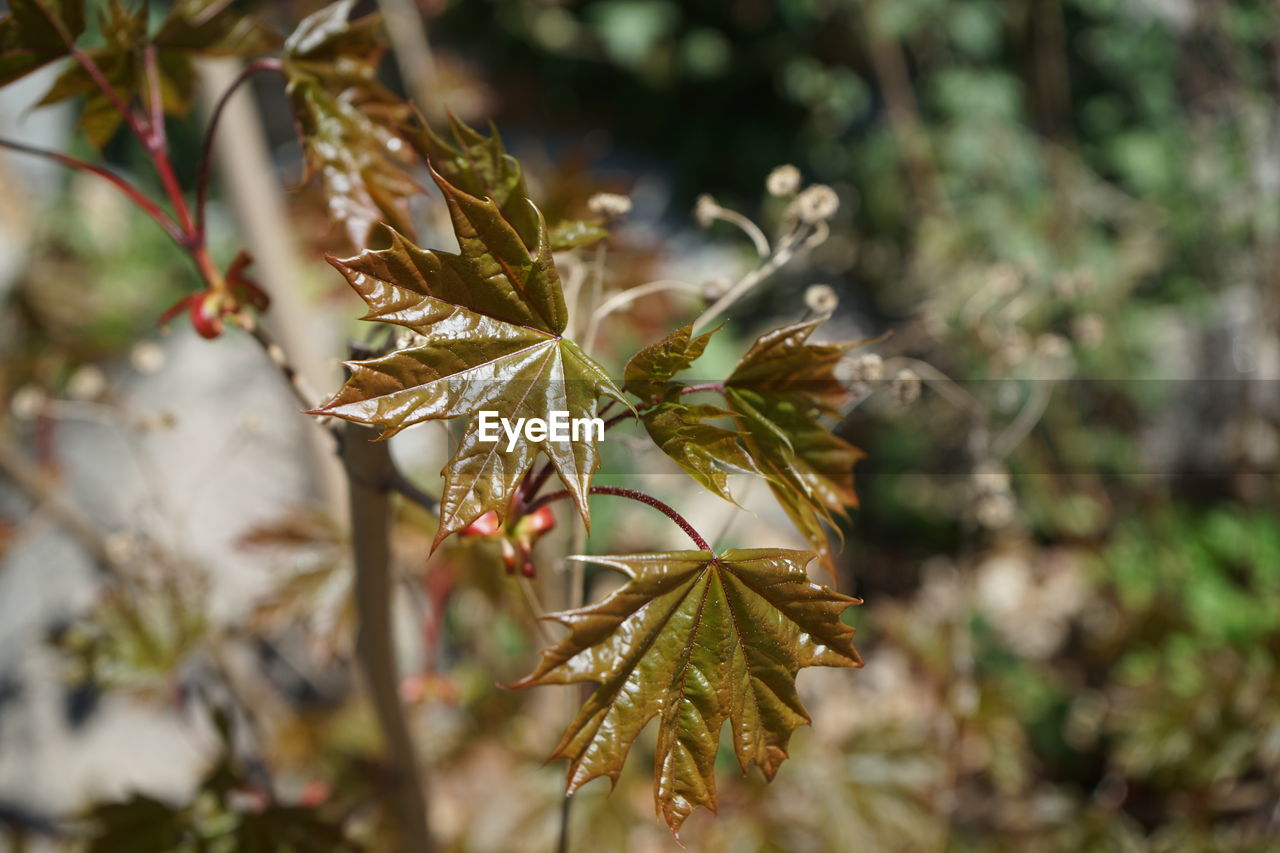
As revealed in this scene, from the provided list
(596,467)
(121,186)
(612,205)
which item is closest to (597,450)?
(596,467)

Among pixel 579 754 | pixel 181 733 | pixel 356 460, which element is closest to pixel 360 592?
pixel 356 460

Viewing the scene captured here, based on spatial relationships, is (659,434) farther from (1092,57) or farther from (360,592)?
(1092,57)

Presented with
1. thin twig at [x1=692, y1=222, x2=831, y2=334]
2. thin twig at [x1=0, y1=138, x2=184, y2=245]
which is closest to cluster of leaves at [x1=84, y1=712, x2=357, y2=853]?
thin twig at [x1=0, y1=138, x2=184, y2=245]

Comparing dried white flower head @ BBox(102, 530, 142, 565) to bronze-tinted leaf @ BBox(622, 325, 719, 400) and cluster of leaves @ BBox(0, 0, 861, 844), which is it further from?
bronze-tinted leaf @ BBox(622, 325, 719, 400)

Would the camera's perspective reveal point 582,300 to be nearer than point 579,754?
No

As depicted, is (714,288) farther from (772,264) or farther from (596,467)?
(596,467)

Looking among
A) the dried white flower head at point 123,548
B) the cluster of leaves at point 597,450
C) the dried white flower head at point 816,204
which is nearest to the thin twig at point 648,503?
the cluster of leaves at point 597,450
